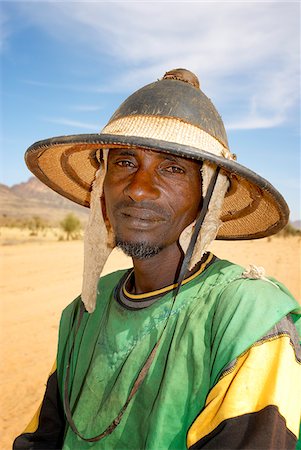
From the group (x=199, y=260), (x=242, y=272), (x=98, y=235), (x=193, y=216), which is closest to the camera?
(x=242, y=272)

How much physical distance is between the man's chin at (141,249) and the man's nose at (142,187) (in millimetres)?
207

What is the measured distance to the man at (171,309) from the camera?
1220 millimetres

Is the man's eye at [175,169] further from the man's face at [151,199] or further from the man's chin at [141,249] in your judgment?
the man's chin at [141,249]

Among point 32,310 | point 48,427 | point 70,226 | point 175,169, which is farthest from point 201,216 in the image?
point 70,226

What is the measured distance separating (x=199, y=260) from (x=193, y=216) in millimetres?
241

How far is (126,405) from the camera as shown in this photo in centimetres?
153

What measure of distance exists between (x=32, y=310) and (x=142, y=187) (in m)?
6.96

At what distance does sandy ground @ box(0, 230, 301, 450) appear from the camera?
15.7 ft

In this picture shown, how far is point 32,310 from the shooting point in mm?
8016

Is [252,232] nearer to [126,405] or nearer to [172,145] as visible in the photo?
[172,145]

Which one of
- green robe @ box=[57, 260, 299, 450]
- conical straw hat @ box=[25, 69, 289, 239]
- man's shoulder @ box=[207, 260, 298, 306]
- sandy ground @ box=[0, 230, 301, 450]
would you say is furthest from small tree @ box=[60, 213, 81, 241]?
man's shoulder @ box=[207, 260, 298, 306]

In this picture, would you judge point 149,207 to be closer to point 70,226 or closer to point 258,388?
point 258,388

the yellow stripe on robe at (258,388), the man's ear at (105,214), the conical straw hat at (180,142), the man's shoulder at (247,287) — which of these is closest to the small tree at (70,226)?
the man's ear at (105,214)

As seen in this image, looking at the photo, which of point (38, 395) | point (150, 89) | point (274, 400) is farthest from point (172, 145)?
point (38, 395)
